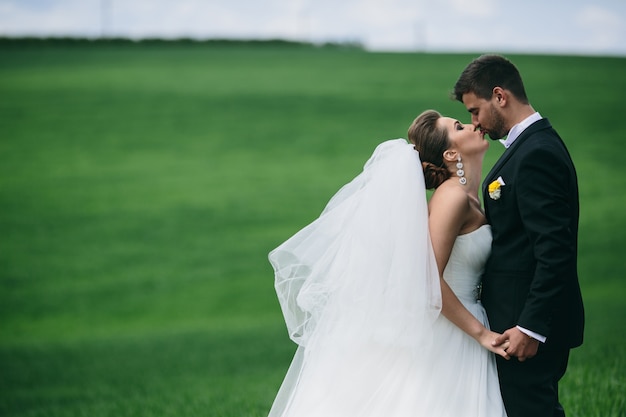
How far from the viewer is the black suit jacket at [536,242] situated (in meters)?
3.52

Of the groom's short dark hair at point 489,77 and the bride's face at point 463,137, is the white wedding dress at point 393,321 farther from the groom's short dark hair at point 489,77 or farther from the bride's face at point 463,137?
the groom's short dark hair at point 489,77

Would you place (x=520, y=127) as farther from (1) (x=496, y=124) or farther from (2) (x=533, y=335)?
(2) (x=533, y=335)

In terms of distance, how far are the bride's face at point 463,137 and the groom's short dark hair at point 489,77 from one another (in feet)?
0.60

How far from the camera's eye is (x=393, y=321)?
12.6 ft

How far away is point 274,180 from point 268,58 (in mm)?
18850

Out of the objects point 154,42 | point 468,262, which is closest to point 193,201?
point 468,262

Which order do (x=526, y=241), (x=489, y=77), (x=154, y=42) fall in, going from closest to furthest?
(x=526, y=241), (x=489, y=77), (x=154, y=42)

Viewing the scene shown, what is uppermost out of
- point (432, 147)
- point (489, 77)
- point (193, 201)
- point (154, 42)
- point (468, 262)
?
point (489, 77)

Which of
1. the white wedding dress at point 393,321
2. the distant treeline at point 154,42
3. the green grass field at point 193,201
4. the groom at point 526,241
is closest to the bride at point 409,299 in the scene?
the white wedding dress at point 393,321

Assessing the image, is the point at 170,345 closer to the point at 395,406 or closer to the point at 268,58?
the point at 395,406

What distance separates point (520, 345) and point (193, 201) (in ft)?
66.4

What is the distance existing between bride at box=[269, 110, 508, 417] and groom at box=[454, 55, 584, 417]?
0.11 metres

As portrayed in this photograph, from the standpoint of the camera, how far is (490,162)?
23.4 m

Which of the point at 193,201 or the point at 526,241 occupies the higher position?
the point at 526,241
